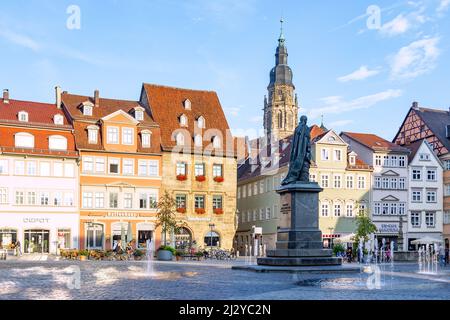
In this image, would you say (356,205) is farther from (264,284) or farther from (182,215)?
(264,284)

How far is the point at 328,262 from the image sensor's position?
2309 centimetres

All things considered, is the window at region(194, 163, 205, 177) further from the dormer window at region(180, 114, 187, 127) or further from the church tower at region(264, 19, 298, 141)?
the church tower at region(264, 19, 298, 141)

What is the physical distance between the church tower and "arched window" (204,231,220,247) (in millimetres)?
49510

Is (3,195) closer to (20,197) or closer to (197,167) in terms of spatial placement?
(20,197)

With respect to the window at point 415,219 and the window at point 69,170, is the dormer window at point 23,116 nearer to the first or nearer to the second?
the window at point 69,170

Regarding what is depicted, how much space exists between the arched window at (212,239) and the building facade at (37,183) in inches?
431

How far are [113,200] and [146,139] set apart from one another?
5.60 metres

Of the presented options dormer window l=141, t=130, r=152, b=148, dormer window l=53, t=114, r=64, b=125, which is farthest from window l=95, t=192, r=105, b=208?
dormer window l=53, t=114, r=64, b=125

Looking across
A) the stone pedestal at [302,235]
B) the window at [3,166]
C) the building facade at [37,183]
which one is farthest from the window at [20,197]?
the stone pedestal at [302,235]

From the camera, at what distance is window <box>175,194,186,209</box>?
179 feet

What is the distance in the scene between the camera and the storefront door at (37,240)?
49.3m

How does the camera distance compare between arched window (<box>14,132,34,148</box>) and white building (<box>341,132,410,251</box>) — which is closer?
arched window (<box>14,132,34,148</box>)

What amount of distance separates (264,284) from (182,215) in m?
37.3
